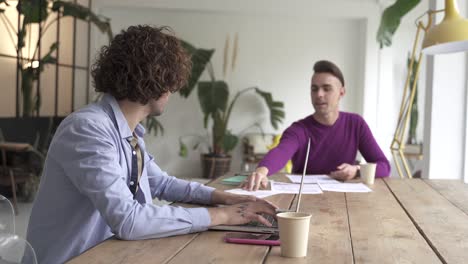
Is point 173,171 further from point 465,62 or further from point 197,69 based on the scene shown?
point 465,62

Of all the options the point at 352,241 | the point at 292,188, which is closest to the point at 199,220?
the point at 352,241

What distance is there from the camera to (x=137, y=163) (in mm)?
1652

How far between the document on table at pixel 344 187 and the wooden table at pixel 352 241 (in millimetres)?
210

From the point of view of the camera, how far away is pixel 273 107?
7727 millimetres

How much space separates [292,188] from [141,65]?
891 mm

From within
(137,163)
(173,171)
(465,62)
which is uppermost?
(465,62)

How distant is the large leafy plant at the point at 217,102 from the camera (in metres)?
7.45

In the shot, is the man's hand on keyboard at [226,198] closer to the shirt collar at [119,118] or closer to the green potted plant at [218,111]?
the shirt collar at [119,118]

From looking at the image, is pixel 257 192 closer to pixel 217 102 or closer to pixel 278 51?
pixel 217 102

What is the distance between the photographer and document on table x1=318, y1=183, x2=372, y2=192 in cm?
225

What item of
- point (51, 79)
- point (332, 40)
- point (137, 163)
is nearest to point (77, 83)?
point (51, 79)

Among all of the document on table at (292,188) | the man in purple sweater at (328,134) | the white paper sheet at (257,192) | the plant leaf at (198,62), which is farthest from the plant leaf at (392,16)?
the plant leaf at (198,62)

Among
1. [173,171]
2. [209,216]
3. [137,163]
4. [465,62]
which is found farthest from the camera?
[173,171]

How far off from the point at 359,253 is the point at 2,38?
5.55 m
